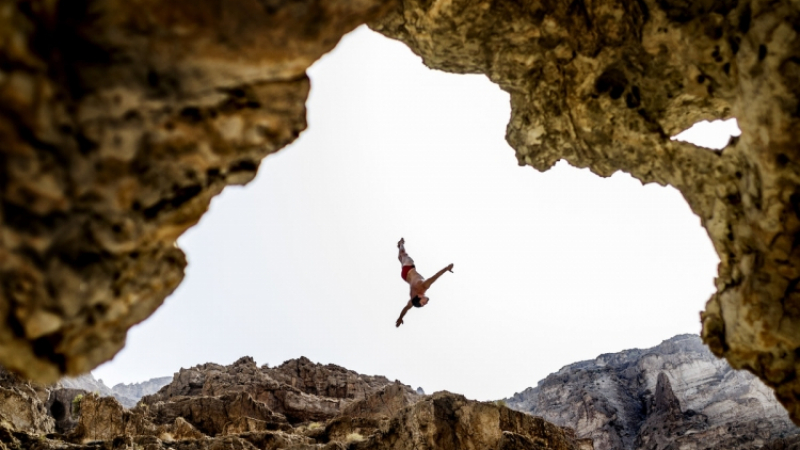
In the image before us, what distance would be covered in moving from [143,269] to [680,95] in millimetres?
7401

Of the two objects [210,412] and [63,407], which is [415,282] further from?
[63,407]

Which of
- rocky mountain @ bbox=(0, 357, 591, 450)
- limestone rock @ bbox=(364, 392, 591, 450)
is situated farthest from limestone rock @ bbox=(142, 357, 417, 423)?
limestone rock @ bbox=(364, 392, 591, 450)

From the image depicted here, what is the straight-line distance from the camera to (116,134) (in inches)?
146

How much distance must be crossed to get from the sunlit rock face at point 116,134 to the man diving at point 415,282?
7.41m

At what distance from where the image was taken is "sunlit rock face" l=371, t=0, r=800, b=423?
5871 millimetres

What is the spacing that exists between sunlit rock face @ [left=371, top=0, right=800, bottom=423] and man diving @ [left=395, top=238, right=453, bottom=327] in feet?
11.5

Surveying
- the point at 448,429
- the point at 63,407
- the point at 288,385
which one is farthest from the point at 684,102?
the point at 63,407

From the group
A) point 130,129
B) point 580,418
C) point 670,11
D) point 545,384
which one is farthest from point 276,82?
point 545,384

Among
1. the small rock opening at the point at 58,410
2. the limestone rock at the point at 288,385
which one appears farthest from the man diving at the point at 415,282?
the small rock opening at the point at 58,410

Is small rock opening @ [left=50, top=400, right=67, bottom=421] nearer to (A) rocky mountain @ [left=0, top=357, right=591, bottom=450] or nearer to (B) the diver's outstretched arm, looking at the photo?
A: (A) rocky mountain @ [left=0, top=357, right=591, bottom=450]

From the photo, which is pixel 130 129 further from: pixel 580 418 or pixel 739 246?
pixel 580 418

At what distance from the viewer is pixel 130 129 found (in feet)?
12.4

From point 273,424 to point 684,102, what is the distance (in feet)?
61.3

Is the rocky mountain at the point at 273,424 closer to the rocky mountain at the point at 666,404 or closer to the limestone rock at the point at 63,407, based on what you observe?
the limestone rock at the point at 63,407
